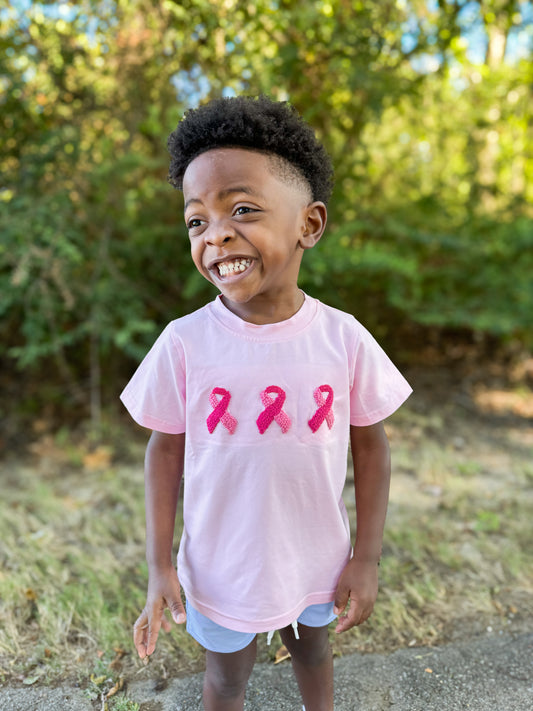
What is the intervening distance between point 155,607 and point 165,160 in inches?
113

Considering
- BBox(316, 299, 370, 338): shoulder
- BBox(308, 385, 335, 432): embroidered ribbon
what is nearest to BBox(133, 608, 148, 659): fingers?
BBox(308, 385, 335, 432): embroidered ribbon

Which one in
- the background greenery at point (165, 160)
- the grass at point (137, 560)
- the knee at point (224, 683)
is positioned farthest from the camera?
the background greenery at point (165, 160)

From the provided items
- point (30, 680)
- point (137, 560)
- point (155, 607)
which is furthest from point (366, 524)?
point (137, 560)

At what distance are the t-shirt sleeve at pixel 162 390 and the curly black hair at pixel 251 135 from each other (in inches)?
16.9

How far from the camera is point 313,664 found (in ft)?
5.29

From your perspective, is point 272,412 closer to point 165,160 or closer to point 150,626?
point 150,626

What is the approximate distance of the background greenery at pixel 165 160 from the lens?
342 centimetres

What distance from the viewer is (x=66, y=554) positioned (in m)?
2.68

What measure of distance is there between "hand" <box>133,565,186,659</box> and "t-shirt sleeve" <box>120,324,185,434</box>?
359 mm

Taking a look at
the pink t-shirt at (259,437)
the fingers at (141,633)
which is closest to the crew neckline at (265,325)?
the pink t-shirt at (259,437)

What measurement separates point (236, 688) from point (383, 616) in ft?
2.88

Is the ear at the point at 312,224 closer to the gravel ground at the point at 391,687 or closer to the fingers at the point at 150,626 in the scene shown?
the fingers at the point at 150,626

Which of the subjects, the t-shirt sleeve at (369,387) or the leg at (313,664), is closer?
the t-shirt sleeve at (369,387)

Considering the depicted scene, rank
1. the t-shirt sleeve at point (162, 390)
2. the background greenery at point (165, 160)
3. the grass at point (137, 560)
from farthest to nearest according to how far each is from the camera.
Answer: the background greenery at point (165, 160) → the grass at point (137, 560) → the t-shirt sleeve at point (162, 390)
